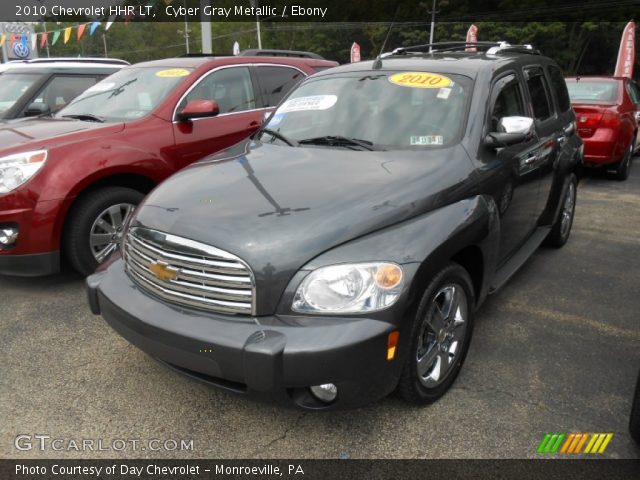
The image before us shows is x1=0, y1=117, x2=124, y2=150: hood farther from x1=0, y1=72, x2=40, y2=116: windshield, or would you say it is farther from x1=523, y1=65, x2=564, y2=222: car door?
x1=523, y1=65, x2=564, y2=222: car door

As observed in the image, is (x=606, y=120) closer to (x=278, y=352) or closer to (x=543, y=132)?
(x=543, y=132)

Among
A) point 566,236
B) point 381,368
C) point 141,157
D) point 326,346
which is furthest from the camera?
point 566,236

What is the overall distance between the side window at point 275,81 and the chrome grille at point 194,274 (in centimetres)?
329

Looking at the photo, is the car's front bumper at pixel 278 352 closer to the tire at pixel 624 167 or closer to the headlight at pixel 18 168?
the headlight at pixel 18 168

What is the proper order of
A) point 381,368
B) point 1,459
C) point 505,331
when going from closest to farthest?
point 381,368 < point 1,459 < point 505,331

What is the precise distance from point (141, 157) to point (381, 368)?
2937 millimetres

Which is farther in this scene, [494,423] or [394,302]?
[494,423]

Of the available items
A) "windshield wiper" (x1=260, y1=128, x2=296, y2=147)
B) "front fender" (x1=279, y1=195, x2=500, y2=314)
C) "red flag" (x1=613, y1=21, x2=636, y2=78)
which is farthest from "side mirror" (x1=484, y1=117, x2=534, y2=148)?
"red flag" (x1=613, y1=21, x2=636, y2=78)

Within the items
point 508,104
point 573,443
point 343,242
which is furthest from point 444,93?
point 573,443

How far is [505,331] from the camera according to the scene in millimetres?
3383

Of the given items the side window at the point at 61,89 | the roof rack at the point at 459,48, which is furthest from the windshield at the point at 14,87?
the roof rack at the point at 459,48

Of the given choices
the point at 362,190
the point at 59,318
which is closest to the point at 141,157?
the point at 59,318

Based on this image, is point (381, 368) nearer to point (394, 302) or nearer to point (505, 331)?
point (394, 302)

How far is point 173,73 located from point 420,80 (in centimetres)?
260
